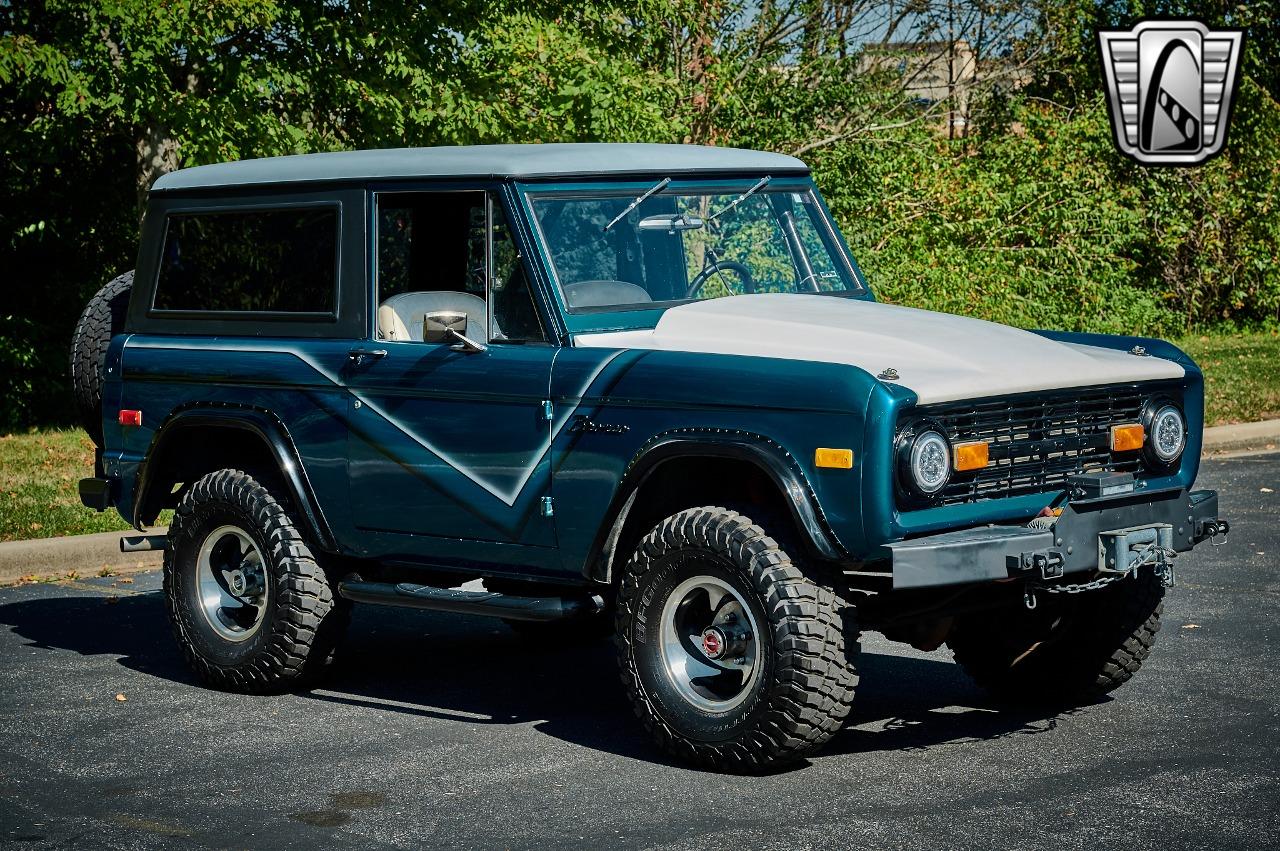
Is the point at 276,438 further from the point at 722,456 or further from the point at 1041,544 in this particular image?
the point at 1041,544

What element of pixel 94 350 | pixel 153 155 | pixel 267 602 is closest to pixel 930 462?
pixel 267 602

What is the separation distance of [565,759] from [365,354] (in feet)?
5.91

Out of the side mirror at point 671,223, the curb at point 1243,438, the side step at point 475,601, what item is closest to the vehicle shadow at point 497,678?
the side step at point 475,601

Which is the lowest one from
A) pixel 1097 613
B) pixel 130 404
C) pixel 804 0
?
pixel 1097 613

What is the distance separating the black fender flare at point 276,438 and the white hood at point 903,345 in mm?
1468

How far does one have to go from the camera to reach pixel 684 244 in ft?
23.5

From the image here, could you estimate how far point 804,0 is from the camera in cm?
2005

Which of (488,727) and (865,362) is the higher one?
(865,362)

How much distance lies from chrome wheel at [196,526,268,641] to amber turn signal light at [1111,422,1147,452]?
3.45 m

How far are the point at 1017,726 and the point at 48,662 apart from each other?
4.29 m

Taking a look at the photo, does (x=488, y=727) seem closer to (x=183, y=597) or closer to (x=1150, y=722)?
(x=183, y=597)

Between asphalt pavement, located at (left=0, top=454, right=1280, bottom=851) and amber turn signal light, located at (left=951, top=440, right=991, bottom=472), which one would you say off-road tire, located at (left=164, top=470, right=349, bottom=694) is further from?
amber turn signal light, located at (left=951, top=440, right=991, bottom=472)

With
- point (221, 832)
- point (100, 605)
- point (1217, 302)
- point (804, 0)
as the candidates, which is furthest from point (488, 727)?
point (1217, 302)

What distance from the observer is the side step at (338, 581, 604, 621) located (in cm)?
647
